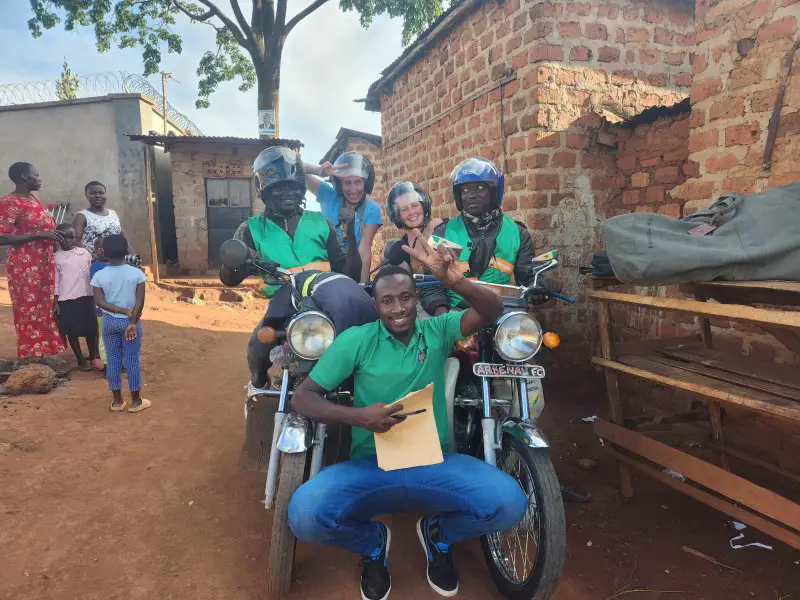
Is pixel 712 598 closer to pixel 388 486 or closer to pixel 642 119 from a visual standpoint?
pixel 388 486

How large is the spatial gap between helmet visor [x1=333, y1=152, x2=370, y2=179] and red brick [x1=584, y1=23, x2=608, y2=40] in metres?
2.42

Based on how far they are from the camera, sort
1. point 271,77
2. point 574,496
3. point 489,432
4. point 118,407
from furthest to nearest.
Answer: point 271,77 → point 118,407 → point 574,496 → point 489,432

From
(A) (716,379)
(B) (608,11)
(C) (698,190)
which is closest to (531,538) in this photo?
(A) (716,379)

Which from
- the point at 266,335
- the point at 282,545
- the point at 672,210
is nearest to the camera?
the point at 282,545

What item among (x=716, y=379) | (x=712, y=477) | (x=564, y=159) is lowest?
(x=712, y=477)

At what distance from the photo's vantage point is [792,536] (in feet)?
7.10

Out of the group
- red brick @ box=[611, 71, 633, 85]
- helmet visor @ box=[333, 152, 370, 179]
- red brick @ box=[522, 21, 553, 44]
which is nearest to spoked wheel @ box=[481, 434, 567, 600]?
helmet visor @ box=[333, 152, 370, 179]

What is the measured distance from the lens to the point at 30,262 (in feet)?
17.0

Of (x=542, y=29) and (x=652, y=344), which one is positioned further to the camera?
(x=542, y=29)

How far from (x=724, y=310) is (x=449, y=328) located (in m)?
1.26

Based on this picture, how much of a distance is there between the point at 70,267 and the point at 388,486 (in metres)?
4.88

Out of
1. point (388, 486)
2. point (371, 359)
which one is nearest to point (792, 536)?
point (388, 486)

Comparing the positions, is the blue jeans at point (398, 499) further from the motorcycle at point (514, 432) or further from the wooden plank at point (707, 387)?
the wooden plank at point (707, 387)

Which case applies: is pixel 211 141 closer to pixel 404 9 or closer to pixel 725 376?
pixel 404 9
